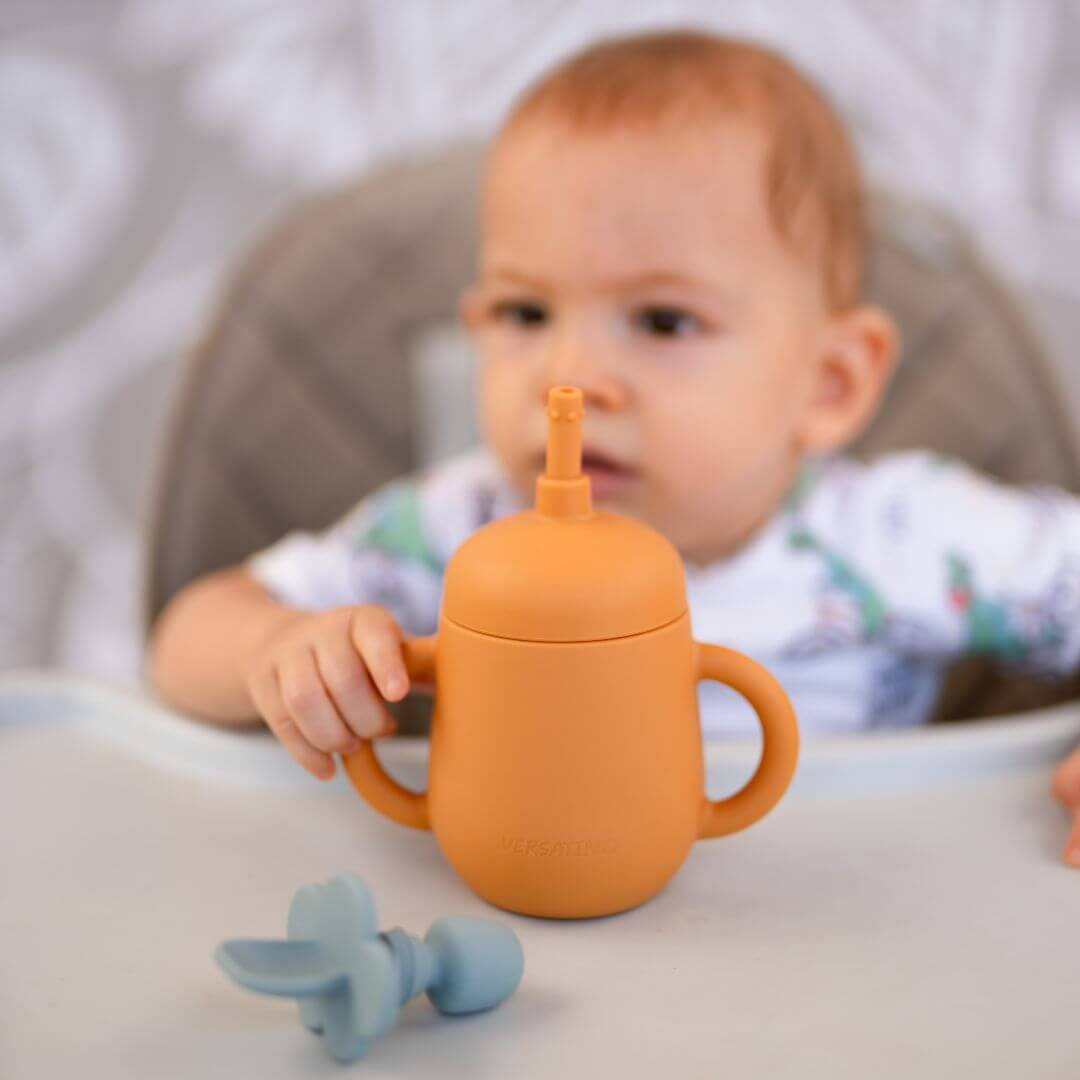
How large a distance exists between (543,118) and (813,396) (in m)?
0.27

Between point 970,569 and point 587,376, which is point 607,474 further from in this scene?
point 970,569

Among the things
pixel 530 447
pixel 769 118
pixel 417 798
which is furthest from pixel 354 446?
pixel 417 798

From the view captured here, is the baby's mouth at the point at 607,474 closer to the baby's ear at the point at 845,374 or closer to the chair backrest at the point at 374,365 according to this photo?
the baby's ear at the point at 845,374

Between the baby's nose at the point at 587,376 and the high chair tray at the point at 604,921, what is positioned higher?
the baby's nose at the point at 587,376

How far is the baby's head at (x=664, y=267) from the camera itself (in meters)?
0.73

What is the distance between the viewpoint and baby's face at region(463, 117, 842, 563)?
0.73 meters

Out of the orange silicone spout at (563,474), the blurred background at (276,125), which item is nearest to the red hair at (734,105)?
the orange silicone spout at (563,474)

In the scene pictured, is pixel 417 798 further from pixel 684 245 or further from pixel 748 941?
pixel 684 245

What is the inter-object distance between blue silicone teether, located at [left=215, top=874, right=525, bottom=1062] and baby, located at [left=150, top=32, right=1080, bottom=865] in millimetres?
200

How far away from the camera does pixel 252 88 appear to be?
5.01 feet

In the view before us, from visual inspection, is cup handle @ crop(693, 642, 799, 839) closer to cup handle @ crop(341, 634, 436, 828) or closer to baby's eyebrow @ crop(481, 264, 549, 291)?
cup handle @ crop(341, 634, 436, 828)

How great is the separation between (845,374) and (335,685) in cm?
52

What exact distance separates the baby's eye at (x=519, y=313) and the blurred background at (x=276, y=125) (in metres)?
0.74

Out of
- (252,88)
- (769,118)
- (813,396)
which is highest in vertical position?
(252,88)
